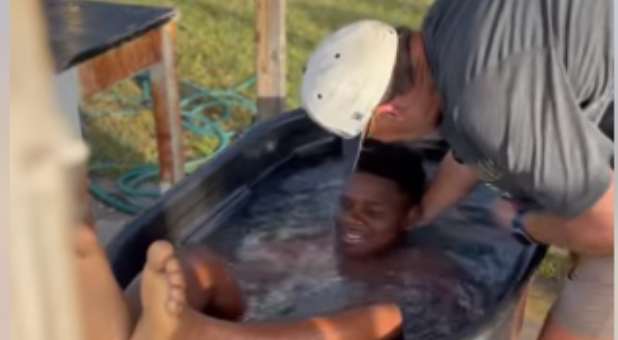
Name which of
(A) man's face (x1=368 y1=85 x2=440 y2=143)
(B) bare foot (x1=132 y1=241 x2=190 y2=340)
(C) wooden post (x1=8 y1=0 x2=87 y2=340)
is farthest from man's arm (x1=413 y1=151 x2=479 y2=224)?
(C) wooden post (x1=8 y1=0 x2=87 y2=340)

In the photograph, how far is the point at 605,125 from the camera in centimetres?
163

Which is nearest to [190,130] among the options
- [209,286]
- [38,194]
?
[209,286]

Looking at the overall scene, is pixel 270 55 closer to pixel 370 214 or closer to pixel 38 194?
pixel 370 214

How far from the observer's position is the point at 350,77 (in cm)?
170

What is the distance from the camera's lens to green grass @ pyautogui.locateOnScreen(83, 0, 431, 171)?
433cm

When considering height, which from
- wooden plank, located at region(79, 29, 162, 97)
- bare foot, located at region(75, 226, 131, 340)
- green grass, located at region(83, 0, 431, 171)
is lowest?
green grass, located at region(83, 0, 431, 171)

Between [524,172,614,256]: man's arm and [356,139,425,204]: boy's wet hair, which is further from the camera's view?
[356,139,425,204]: boy's wet hair

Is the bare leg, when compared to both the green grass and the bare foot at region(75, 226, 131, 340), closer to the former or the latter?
the bare foot at region(75, 226, 131, 340)

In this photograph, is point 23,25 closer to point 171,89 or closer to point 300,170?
point 300,170

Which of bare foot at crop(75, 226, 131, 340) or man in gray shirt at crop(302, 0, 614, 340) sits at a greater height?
man in gray shirt at crop(302, 0, 614, 340)

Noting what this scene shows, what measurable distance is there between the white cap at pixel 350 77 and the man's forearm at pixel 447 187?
0.51 m

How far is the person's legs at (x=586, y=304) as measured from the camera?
6.24ft

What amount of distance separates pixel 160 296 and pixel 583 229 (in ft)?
2.29

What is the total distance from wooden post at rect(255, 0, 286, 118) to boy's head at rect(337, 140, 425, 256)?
116 cm
